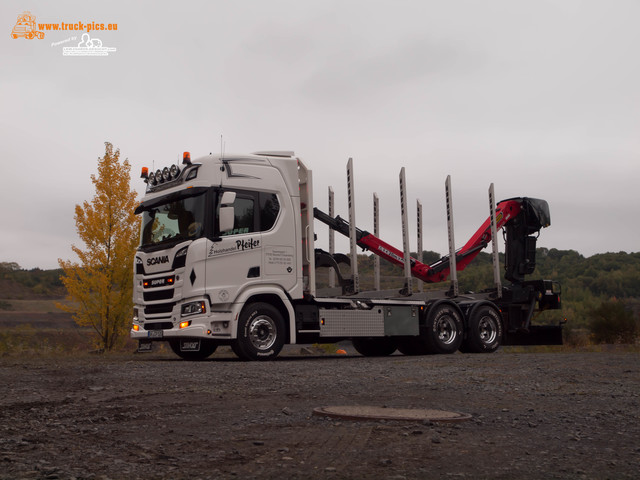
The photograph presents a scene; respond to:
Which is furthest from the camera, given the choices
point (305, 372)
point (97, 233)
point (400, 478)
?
point (97, 233)

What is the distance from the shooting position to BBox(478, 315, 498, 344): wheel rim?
1717cm

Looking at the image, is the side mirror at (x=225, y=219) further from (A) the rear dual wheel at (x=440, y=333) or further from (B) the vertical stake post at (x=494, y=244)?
(B) the vertical stake post at (x=494, y=244)

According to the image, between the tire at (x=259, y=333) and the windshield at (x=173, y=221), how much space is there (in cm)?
186

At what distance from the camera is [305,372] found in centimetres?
1038

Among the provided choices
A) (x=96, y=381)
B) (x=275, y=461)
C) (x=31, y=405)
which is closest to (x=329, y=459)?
(x=275, y=461)

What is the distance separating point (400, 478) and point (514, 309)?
1518 centimetres

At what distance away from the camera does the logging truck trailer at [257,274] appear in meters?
12.9

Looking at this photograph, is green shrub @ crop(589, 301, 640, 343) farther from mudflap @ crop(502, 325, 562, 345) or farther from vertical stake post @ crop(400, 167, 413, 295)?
vertical stake post @ crop(400, 167, 413, 295)

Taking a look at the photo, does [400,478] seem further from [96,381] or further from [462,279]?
[462,279]

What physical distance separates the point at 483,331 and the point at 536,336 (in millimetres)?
2213

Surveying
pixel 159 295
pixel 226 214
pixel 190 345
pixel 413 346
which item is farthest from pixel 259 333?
pixel 413 346

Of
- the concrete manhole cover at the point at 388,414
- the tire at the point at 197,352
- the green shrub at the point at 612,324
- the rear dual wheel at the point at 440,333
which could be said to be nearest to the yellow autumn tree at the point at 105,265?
the tire at the point at 197,352

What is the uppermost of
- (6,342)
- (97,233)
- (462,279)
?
(97,233)

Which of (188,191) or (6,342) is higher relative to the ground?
(188,191)
